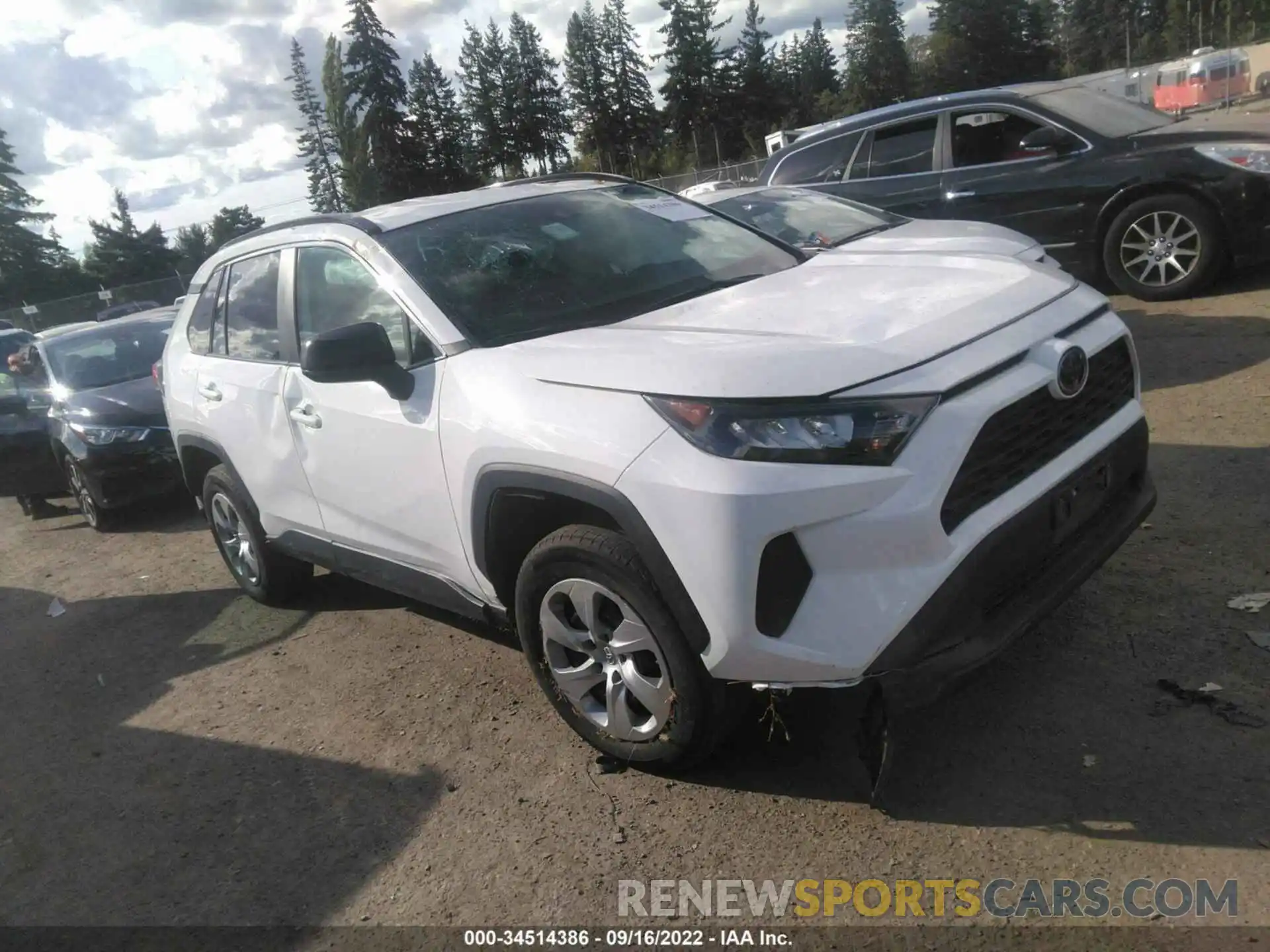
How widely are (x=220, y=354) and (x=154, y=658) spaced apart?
5.27 feet

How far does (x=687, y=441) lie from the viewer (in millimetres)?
2598

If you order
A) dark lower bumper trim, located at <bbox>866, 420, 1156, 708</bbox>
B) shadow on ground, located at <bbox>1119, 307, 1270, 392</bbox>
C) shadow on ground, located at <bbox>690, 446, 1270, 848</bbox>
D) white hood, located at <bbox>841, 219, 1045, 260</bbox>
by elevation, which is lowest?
shadow on ground, located at <bbox>690, 446, 1270, 848</bbox>

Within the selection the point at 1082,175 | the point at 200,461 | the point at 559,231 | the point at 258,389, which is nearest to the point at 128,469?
the point at 200,461

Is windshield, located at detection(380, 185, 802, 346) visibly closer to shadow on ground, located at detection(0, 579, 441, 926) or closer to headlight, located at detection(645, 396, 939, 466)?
headlight, located at detection(645, 396, 939, 466)

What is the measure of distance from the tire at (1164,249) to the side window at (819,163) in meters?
2.41

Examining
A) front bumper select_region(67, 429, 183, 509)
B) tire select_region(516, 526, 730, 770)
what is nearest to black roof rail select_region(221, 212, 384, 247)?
tire select_region(516, 526, 730, 770)

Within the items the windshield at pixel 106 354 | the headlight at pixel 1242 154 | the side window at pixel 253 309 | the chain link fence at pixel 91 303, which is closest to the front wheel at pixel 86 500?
the windshield at pixel 106 354

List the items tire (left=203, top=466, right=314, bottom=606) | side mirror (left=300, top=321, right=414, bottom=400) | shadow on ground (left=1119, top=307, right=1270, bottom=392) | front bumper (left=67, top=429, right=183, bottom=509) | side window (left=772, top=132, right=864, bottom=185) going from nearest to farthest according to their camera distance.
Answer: side mirror (left=300, top=321, right=414, bottom=400) < tire (left=203, top=466, right=314, bottom=606) < shadow on ground (left=1119, top=307, right=1270, bottom=392) < front bumper (left=67, top=429, right=183, bottom=509) < side window (left=772, top=132, right=864, bottom=185)

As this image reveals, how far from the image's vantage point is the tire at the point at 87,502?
8086 mm

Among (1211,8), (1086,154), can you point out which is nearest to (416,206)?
(1086,154)

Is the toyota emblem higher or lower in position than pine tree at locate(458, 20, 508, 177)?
lower

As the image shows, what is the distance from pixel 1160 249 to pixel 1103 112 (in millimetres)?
1434

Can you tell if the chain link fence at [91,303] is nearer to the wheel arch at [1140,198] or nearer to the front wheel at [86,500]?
the front wheel at [86,500]

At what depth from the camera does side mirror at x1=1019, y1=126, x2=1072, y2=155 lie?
7.66 meters
